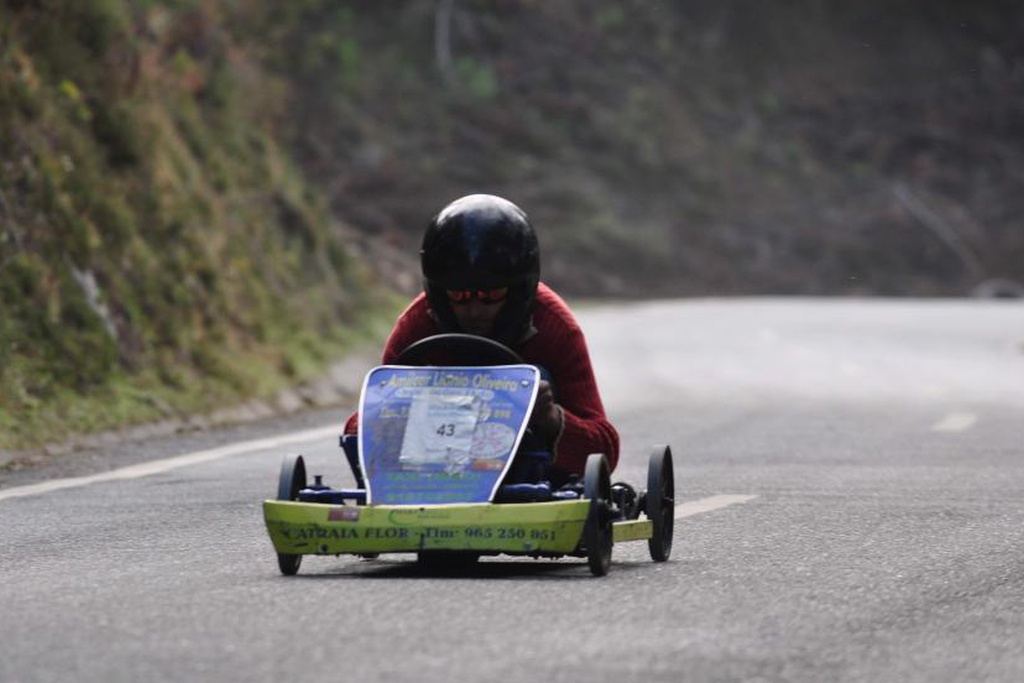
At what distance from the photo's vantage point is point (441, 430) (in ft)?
27.3

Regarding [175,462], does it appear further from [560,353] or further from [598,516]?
[598,516]

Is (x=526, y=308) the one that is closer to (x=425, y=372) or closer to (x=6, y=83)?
(x=425, y=372)

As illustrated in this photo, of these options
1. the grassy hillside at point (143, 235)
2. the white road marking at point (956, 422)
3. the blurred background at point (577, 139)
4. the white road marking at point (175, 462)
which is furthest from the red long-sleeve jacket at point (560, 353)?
the blurred background at point (577, 139)

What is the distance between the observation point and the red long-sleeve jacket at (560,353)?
9023 millimetres

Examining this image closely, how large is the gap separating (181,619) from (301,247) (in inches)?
812

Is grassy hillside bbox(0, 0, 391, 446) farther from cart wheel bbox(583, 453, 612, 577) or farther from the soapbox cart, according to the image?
cart wheel bbox(583, 453, 612, 577)

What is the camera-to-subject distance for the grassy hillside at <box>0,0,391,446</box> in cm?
1730

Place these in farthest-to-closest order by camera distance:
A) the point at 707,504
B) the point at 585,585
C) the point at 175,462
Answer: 1. the point at 175,462
2. the point at 707,504
3. the point at 585,585

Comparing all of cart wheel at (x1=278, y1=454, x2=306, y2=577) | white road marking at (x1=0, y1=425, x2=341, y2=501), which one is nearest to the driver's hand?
cart wheel at (x1=278, y1=454, x2=306, y2=577)

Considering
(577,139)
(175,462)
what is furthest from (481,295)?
(577,139)

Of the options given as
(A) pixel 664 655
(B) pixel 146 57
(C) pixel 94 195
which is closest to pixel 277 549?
(A) pixel 664 655

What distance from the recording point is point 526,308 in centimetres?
893

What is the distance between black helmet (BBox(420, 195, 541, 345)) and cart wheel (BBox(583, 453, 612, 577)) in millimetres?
878

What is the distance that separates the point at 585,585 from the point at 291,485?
49.3 inches
